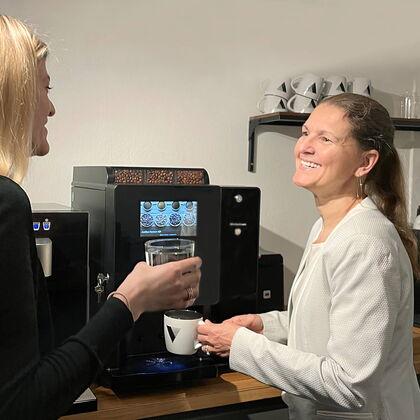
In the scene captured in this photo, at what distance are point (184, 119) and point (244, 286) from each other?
0.77 metres

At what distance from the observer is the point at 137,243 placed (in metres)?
1.41

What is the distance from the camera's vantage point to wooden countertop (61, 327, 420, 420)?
133 centimetres

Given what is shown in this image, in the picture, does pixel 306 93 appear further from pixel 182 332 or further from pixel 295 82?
pixel 182 332

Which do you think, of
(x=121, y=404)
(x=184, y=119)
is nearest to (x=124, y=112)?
(x=184, y=119)

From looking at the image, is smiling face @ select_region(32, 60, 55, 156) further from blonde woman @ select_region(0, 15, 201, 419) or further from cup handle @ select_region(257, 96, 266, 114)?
cup handle @ select_region(257, 96, 266, 114)

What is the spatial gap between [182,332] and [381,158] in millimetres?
596

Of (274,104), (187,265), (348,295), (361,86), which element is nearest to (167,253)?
(187,265)

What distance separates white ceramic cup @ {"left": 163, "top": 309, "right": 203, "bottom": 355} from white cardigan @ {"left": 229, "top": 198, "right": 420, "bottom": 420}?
0.13 m

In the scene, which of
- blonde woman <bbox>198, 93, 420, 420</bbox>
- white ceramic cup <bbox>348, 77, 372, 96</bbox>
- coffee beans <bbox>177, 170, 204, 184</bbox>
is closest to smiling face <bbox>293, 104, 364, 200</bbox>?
blonde woman <bbox>198, 93, 420, 420</bbox>

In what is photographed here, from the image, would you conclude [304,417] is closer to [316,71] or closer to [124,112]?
[124,112]

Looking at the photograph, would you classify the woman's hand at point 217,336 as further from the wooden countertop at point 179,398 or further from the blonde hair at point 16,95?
the blonde hair at point 16,95

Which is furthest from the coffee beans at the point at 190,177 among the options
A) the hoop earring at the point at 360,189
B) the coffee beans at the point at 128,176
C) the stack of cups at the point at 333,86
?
the stack of cups at the point at 333,86

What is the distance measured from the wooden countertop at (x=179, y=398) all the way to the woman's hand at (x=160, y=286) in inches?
18.7

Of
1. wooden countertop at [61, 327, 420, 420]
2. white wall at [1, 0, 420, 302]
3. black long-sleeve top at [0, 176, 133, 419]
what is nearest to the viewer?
black long-sleeve top at [0, 176, 133, 419]
